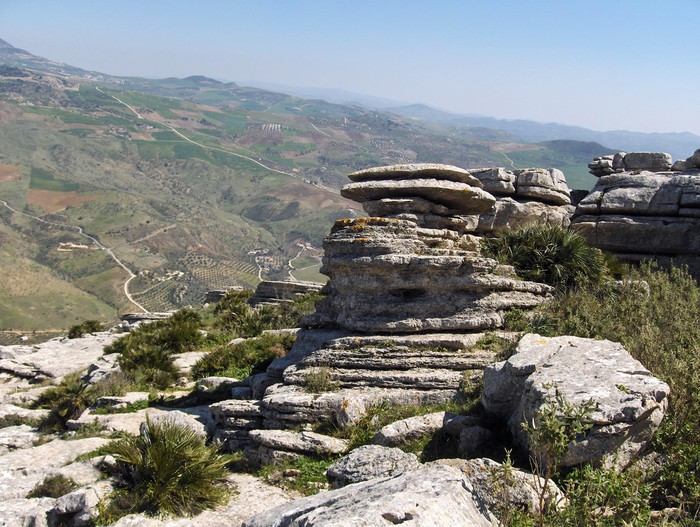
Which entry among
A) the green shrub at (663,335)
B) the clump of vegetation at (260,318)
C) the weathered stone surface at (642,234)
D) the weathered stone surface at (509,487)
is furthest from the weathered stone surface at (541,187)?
the weathered stone surface at (509,487)

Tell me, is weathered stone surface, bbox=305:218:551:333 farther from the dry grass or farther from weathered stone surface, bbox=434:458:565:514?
the dry grass

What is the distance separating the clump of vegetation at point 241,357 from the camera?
17328mm

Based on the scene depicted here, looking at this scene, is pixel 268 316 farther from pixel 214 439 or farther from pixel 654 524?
pixel 654 524

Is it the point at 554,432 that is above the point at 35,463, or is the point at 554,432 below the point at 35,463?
above

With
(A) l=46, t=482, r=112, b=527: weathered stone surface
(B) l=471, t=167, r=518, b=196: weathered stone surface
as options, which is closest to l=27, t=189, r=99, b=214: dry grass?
(B) l=471, t=167, r=518, b=196: weathered stone surface

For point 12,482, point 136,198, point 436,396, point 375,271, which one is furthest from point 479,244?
point 136,198

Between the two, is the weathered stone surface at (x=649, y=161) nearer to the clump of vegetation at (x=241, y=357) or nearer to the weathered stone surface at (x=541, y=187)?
the weathered stone surface at (x=541, y=187)

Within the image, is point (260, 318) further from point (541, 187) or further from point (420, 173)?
point (541, 187)

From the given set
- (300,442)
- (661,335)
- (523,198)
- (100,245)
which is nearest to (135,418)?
(300,442)

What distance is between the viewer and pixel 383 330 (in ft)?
41.3

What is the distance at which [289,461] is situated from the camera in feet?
32.2

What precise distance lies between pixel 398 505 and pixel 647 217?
767 inches

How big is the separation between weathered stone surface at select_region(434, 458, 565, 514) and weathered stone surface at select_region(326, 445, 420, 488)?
148 centimetres

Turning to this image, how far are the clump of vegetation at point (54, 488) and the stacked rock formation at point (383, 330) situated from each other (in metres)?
2.92
